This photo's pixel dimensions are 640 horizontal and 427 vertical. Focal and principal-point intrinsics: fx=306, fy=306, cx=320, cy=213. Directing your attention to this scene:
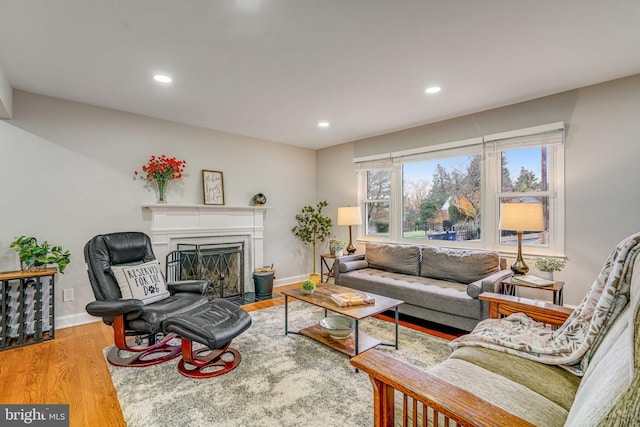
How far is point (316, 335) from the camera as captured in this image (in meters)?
2.87

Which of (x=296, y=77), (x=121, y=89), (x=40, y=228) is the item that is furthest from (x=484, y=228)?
(x=40, y=228)

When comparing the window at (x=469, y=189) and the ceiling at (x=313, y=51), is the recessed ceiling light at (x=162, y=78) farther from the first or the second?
the window at (x=469, y=189)

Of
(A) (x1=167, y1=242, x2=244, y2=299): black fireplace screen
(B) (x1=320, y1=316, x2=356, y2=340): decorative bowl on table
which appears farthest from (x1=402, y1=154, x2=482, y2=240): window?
(A) (x1=167, y1=242, x2=244, y2=299): black fireplace screen

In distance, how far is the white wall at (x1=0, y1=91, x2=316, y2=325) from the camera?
3.04 meters

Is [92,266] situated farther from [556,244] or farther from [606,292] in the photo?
[556,244]

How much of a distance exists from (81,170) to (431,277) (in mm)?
4187

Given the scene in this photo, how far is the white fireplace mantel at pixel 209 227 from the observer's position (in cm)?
387

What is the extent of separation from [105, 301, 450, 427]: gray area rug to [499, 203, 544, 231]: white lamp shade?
1302 mm

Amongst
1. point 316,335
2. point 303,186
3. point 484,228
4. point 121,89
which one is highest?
point 121,89

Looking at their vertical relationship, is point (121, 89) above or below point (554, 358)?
above

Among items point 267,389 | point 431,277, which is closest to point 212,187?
point 267,389

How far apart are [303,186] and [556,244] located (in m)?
3.75

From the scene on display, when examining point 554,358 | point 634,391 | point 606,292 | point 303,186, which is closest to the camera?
point 634,391

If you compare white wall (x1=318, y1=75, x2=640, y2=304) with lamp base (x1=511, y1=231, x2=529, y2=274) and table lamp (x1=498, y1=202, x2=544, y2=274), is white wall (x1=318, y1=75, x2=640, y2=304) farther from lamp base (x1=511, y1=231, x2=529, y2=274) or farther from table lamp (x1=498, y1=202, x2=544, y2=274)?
table lamp (x1=498, y1=202, x2=544, y2=274)
